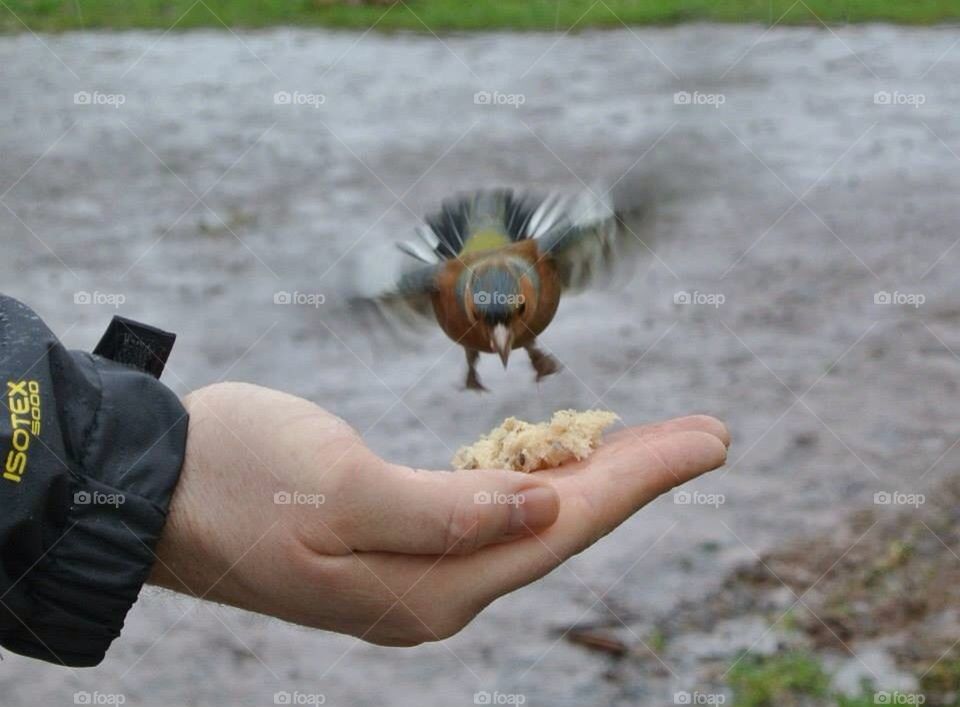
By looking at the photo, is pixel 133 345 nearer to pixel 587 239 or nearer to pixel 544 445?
pixel 544 445

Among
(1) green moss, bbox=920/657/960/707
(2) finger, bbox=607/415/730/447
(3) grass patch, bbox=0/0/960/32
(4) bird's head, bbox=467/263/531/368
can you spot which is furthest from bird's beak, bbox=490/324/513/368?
(3) grass patch, bbox=0/0/960/32

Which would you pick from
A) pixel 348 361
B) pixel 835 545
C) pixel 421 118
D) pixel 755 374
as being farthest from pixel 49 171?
pixel 835 545

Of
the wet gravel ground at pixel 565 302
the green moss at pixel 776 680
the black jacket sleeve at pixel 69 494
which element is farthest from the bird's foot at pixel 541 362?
the black jacket sleeve at pixel 69 494

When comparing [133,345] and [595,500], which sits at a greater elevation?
[133,345]

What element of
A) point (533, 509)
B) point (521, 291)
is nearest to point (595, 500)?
point (533, 509)

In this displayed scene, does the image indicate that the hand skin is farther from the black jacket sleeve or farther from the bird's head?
the bird's head

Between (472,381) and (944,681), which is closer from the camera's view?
(944,681)

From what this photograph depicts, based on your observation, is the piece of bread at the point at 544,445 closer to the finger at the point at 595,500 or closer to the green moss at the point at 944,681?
the finger at the point at 595,500
